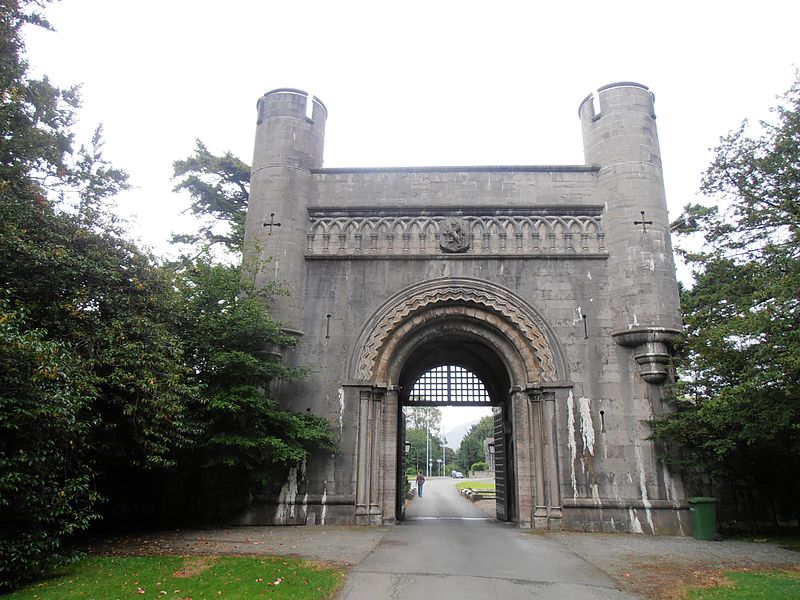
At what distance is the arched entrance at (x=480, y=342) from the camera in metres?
13.0

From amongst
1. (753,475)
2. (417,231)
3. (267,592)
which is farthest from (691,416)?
(267,592)

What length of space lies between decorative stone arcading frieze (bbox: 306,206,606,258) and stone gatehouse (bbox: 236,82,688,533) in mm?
39

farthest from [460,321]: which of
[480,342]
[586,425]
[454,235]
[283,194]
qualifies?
[283,194]

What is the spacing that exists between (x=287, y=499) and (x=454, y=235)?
7.78 metres

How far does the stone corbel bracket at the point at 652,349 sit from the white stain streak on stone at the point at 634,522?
3.01 m

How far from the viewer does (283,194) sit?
14906 millimetres

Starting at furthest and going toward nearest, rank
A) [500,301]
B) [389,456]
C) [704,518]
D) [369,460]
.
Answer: [500,301] → [389,456] → [369,460] → [704,518]

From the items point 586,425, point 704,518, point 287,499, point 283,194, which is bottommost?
point 704,518

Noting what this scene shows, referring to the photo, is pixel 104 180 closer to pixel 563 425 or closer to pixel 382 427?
pixel 382 427

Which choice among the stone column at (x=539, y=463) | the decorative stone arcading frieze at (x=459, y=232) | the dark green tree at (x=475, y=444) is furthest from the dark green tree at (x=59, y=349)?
the dark green tree at (x=475, y=444)

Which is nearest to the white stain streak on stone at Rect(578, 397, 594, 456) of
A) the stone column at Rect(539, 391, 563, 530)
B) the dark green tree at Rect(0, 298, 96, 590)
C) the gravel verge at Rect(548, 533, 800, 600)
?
the stone column at Rect(539, 391, 563, 530)

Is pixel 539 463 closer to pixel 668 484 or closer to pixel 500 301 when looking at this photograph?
pixel 668 484

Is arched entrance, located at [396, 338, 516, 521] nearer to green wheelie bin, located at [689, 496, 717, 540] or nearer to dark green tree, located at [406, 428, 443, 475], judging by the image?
green wheelie bin, located at [689, 496, 717, 540]

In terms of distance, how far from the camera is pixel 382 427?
13.7 meters
